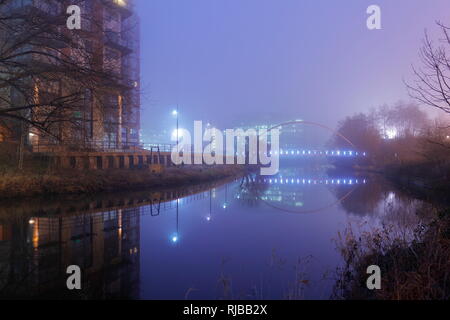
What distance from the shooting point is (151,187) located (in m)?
23.1

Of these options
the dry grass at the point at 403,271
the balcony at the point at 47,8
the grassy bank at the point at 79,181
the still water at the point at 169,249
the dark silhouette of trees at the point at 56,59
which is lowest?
the still water at the point at 169,249

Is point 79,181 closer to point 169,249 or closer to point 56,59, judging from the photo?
point 56,59

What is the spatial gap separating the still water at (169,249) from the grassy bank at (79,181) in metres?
1.74

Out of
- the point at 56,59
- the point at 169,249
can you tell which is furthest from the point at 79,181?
the point at 169,249

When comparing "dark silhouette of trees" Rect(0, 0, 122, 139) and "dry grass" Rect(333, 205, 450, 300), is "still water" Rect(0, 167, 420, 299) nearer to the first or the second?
"dry grass" Rect(333, 205, 450, 300)

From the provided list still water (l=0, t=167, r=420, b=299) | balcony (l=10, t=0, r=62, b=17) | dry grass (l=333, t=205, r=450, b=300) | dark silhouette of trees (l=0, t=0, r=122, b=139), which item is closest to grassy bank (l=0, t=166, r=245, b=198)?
still water (l=0, t=167, r=420, b=299)

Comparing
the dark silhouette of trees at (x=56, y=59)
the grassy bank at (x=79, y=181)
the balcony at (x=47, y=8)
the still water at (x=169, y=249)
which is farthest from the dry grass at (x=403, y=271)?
the grassy bank at (x=79, y=181)

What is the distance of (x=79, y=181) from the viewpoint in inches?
727

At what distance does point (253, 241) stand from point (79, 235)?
6261 mm

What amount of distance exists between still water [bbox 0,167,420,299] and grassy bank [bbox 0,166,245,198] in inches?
68.6

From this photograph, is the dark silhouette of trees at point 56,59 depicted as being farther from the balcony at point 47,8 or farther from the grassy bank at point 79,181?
the grassy bank at point 79,181

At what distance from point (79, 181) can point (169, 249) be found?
12.9 meters

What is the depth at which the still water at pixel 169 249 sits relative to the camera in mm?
5762
